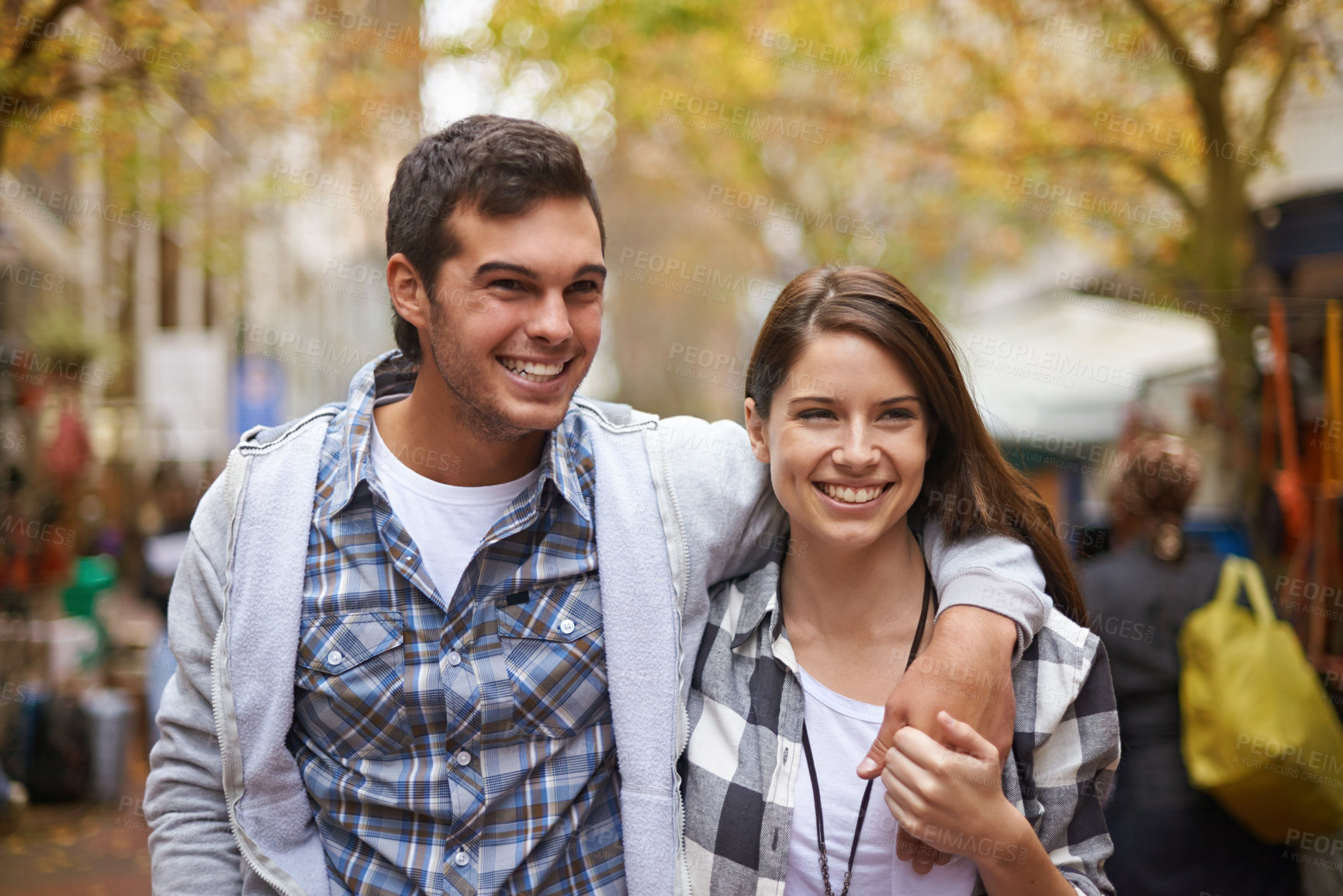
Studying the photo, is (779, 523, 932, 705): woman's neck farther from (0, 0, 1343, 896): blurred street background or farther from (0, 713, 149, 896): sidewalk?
(0, 713, 149, 896): sidewalk

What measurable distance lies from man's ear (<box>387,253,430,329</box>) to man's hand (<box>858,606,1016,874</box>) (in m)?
1.34

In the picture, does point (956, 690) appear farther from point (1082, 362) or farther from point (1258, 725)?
point (1082, 362)

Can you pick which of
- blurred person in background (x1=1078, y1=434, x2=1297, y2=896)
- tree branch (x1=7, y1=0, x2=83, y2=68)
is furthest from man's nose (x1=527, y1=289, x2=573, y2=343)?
tree branch (x1=7, y1=0, x2=83, y2=68)

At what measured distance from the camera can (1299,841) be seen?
11.5ft

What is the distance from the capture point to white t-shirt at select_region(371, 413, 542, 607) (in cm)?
226

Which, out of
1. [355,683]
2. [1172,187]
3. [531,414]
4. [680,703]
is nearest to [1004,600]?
[680,703]

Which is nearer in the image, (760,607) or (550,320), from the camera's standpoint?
(550,320)

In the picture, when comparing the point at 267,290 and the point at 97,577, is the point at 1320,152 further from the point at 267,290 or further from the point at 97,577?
the point at 267,290

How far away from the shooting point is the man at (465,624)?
211 centimetres

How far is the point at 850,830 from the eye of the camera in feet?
6.99

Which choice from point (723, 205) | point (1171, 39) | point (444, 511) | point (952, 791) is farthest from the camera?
point (723, 205)

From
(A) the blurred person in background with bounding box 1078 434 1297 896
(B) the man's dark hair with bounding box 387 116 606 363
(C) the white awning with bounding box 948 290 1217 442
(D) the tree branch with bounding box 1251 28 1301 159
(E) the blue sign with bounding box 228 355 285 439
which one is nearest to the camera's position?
(B) the man's dark hair with bounding box 387 116 606 363

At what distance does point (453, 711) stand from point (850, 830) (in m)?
0.87

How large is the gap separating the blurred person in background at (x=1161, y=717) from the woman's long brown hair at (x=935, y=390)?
4.80 feet
